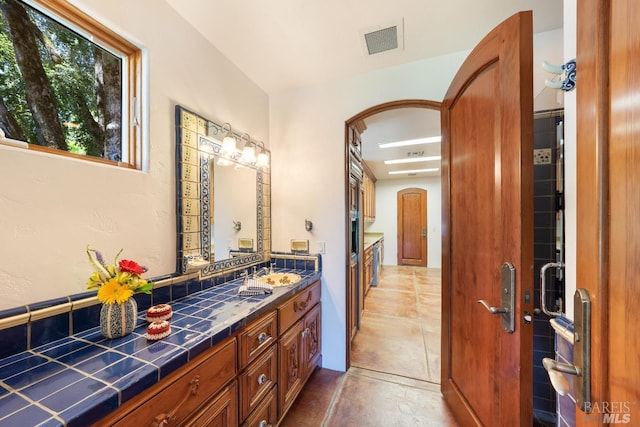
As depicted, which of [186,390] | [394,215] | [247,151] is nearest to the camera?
[186,390]

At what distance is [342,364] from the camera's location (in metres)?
2.08

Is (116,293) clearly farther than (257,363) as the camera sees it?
Answer: No

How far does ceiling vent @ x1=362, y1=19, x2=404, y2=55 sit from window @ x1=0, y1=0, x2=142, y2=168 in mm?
1412

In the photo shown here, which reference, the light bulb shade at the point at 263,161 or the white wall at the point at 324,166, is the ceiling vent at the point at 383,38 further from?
the light bulb shade at the point at 263,161

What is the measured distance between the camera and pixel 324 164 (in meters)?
2.13

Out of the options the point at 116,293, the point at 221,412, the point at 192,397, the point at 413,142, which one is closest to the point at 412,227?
the point at 413,142

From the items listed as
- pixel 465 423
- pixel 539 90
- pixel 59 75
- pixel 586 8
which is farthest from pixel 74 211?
pixel 539 90

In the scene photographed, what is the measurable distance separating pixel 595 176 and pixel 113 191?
1680mm

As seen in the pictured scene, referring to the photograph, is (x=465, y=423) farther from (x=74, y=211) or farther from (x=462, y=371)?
(x=74, y=211)

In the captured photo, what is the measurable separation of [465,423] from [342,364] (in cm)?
97

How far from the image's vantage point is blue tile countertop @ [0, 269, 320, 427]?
1.92 ft

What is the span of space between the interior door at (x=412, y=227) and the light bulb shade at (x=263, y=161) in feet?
17.1

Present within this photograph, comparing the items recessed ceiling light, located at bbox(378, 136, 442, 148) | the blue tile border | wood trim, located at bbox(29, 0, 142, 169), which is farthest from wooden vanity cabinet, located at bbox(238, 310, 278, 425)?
recessed ceiling light, located at bbox(378, 136, 442, 148)

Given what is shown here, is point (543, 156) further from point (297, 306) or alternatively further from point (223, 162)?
point (223, 162)
